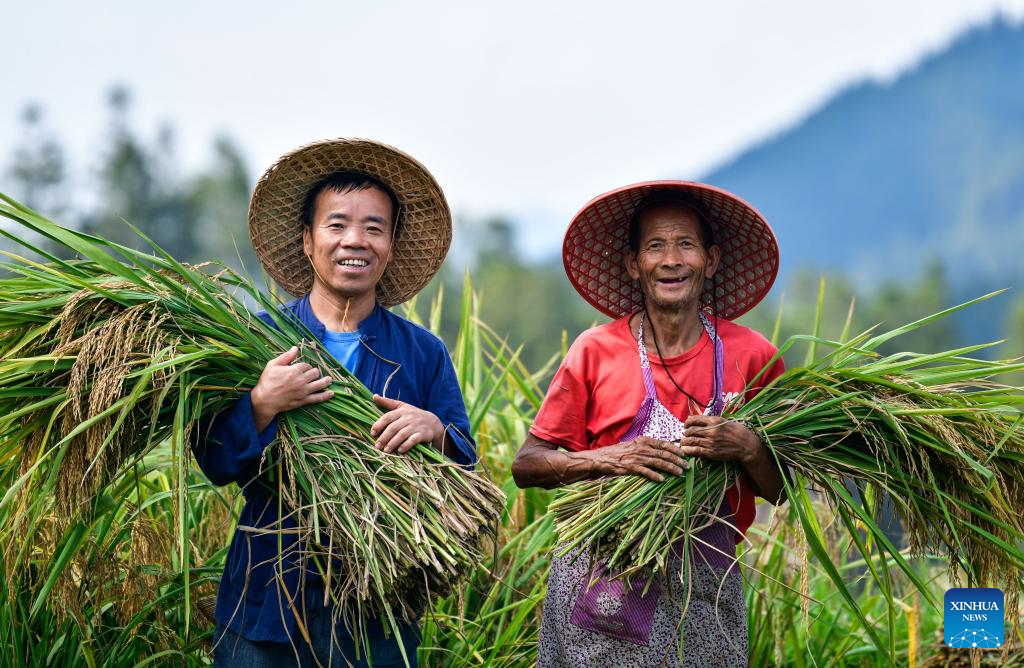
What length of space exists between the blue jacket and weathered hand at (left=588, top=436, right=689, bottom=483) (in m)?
→ 0.43

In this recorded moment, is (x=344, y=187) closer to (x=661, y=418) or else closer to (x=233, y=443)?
(x=233, y=443)

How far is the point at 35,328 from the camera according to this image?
7.10 feet

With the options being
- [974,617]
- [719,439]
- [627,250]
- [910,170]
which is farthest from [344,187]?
[910,170]

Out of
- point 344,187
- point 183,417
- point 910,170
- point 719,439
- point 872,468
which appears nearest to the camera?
point 183,417

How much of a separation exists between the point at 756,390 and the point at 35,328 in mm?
1686

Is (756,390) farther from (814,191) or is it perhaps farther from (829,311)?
(814,191)

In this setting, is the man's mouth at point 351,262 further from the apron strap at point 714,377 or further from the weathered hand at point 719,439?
the weathered hand at point 719,439

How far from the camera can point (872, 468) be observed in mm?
2295

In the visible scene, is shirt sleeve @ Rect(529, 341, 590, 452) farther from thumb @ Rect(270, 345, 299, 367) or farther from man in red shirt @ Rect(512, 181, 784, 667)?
thumb @ Rect(270, 345, 299, 367)

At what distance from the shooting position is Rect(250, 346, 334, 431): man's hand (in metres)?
2.22

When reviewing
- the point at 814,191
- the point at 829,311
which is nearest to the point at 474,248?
the point at 829,311

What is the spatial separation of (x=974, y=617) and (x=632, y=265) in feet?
4.31

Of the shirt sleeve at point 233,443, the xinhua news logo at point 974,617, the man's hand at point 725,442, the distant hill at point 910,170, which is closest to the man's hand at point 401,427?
the shirt sleeve at point 233,443

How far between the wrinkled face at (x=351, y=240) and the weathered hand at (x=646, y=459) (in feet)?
2.53
